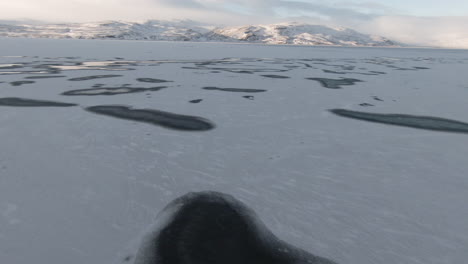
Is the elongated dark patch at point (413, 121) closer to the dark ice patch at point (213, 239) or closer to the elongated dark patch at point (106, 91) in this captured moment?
the dark ice patch at point (213, 239)

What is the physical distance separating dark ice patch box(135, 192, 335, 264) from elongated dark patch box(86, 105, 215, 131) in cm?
312

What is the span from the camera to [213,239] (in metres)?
3.10

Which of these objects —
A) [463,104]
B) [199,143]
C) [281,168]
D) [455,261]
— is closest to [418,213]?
[455,261]

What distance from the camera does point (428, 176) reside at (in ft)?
15.4

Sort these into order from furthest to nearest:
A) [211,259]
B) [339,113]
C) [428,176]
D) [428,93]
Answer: [428,93], [339,113], [428,176], [211,259]

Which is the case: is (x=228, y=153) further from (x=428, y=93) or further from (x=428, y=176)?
(x=428, y=93)

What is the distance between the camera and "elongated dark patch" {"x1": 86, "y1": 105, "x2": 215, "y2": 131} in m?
6.78

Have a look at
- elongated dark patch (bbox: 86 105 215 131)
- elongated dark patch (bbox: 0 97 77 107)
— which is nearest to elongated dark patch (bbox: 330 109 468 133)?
elongated dark patch (bbox: 86 105 215 131)

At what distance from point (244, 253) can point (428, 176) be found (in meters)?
3.31

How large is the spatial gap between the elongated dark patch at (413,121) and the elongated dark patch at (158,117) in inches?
145

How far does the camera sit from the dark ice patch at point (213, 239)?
2.86 meters

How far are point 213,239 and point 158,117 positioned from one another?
186 inches

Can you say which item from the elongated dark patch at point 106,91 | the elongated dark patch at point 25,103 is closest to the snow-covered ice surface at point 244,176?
the elongated dark patch at point 25,103

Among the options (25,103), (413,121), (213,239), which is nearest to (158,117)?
(25,103)
